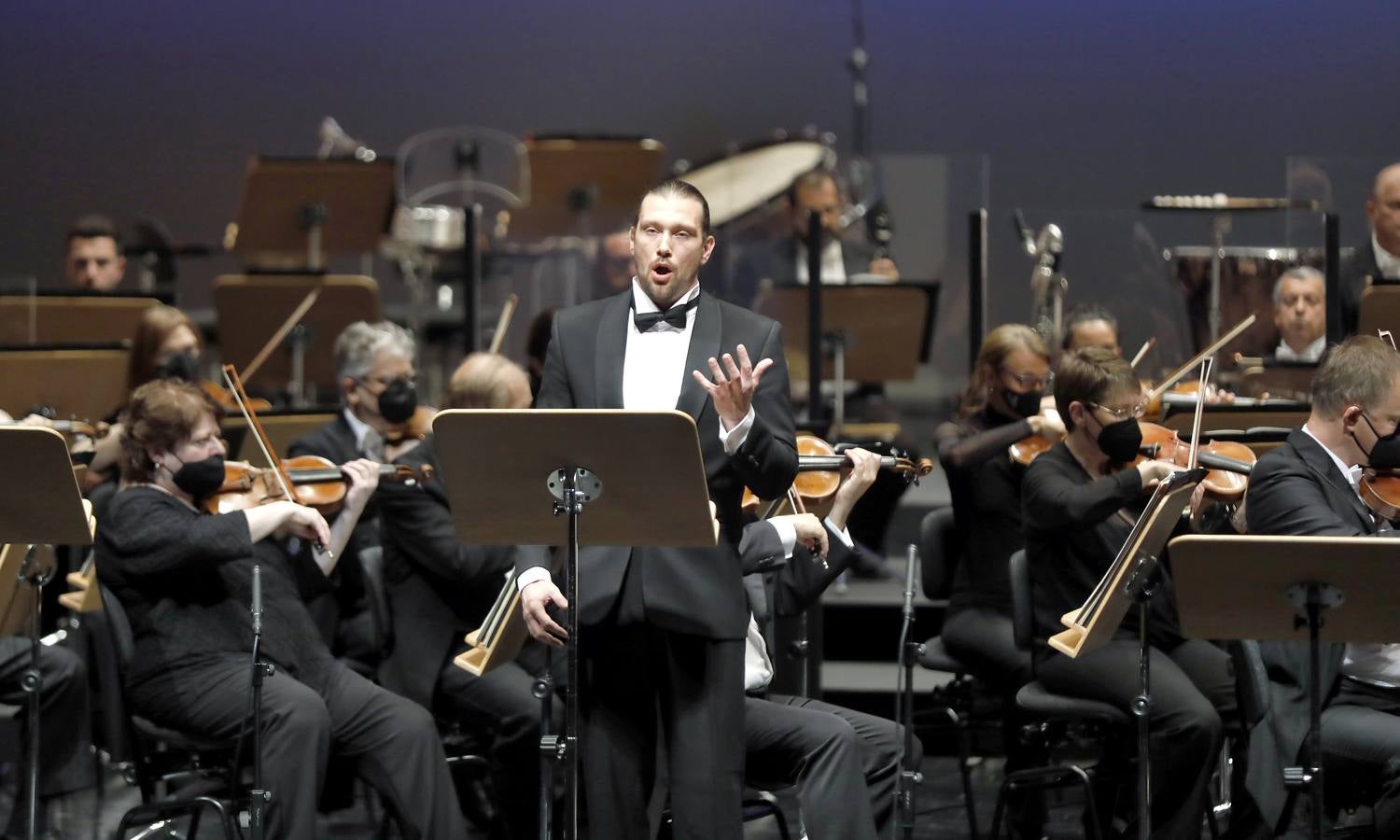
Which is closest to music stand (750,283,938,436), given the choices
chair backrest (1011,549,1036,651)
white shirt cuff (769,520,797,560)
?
chair backrest (1011,549,1036,651)

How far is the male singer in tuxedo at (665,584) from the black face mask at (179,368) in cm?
231

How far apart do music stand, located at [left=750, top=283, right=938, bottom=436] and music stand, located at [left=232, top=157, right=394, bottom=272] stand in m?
1.79

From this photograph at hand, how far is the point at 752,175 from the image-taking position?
651cm

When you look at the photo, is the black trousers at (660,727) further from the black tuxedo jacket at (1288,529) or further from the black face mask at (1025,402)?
the black face mask at (1025,402)

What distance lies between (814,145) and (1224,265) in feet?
6.42

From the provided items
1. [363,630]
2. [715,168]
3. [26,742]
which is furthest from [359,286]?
[26,742]

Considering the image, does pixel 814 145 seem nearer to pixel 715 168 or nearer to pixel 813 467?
pixel 715 168

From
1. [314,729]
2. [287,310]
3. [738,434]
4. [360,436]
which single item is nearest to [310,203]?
[287,310]

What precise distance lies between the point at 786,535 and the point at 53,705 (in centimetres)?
207

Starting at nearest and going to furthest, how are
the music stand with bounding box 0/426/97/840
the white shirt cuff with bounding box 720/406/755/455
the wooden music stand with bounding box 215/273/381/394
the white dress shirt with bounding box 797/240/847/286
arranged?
the white shirt cuff with bounding box 720/406/755/455
the music stand with bounding box 0/426/97/840
the white dress shirt with bounding box 797/240/847/286
the wooden music stand with bounding box 215/273/381/394

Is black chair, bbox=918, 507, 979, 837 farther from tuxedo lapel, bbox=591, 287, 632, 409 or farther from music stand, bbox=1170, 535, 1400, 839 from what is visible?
tuxedo lapel, bbox=591, 287, 632, 409

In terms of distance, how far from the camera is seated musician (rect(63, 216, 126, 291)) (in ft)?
20.9

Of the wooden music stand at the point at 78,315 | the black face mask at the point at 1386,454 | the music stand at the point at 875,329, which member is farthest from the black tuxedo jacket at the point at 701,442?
the wooden music stand at the point at 78,315

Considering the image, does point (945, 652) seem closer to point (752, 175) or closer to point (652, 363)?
point (652, 363)
